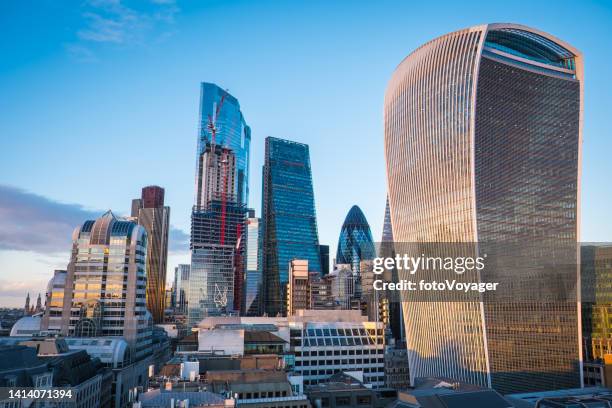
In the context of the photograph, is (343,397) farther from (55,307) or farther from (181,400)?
(55,307)

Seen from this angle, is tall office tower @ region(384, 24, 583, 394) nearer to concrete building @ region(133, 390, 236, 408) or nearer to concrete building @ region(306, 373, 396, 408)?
concrete building @ region(306, 373, 396, 408)

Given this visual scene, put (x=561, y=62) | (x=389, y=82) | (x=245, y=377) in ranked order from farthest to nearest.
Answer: (x=389, y=82), (x=561, y=62), (x=245, y=377)

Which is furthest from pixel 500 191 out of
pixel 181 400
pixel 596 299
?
pixel 181 400

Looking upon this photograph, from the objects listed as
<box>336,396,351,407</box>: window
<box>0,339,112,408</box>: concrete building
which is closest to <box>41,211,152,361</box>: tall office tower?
<box>0,339,112,408</box>: concrete building

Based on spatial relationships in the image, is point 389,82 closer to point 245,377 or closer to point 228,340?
point 228,340

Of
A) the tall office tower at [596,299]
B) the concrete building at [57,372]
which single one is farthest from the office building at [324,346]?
the tall office tower at [596,299]

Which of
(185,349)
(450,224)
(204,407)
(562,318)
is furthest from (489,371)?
(204,407)

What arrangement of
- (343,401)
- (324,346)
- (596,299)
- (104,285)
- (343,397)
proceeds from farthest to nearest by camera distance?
(596,299) → (104,285) → (324,346) → (343,397) → (343,401)
